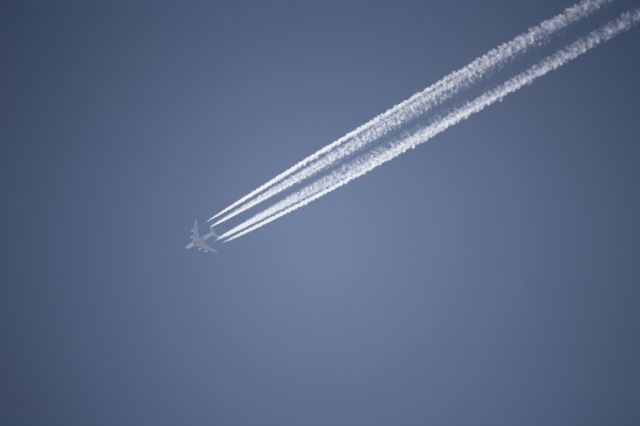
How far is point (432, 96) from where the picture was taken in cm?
1969

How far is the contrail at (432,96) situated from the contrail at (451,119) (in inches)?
25.3

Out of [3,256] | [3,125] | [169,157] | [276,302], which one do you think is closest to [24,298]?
[3,256]

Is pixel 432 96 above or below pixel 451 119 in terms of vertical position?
above

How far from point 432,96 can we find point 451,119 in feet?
4.22

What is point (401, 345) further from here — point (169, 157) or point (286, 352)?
point (169, 157)

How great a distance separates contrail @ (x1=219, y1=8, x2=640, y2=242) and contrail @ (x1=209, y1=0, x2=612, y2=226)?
2.11 ft

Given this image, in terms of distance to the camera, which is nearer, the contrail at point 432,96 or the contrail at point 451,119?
the contrail at point 451,119

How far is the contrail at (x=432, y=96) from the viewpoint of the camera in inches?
667

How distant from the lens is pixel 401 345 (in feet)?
132

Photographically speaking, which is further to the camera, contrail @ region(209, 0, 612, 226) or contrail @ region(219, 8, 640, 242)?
contrail @ region(209, 0, 612, 226)

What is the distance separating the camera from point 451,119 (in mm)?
19672

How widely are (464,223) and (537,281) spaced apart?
9.31 meters

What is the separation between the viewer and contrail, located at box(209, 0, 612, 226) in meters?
17.0

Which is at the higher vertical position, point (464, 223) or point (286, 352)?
point (464, 223)
